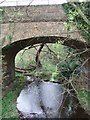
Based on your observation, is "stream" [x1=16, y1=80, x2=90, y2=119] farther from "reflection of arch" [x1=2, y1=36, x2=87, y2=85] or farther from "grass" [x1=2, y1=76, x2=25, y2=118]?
"reflection of arch" [x1=2, y1=36, x2=87, y2=85]

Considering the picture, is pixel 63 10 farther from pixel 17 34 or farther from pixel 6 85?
pixel 6 85

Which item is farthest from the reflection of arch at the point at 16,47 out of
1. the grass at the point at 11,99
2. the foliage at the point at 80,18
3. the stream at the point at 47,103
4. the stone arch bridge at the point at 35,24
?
the stream at the point at 47,103

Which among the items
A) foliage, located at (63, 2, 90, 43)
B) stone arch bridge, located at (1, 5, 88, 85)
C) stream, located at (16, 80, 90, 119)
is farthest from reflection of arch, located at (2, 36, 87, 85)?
stream, located at (16, 80, 90, 119)

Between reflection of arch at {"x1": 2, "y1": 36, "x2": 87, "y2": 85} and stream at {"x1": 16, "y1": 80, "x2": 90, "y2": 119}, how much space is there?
1040 mm

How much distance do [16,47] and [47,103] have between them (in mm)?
2535

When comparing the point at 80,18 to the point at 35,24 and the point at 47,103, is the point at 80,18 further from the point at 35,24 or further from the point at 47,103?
the point at 47,103

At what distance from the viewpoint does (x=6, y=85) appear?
42.8ft

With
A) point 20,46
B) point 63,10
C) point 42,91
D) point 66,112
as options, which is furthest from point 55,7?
point 42,91

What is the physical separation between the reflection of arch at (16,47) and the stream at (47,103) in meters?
1.04

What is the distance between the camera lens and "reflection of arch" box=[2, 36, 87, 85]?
35.4 feet

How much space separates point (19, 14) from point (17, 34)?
Answer: 707 millimetres

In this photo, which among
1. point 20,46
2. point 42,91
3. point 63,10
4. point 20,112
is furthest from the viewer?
point 42,91

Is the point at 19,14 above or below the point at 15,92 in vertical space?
above

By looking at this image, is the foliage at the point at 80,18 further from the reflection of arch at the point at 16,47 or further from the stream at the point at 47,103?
the stream at the point at 47,103
